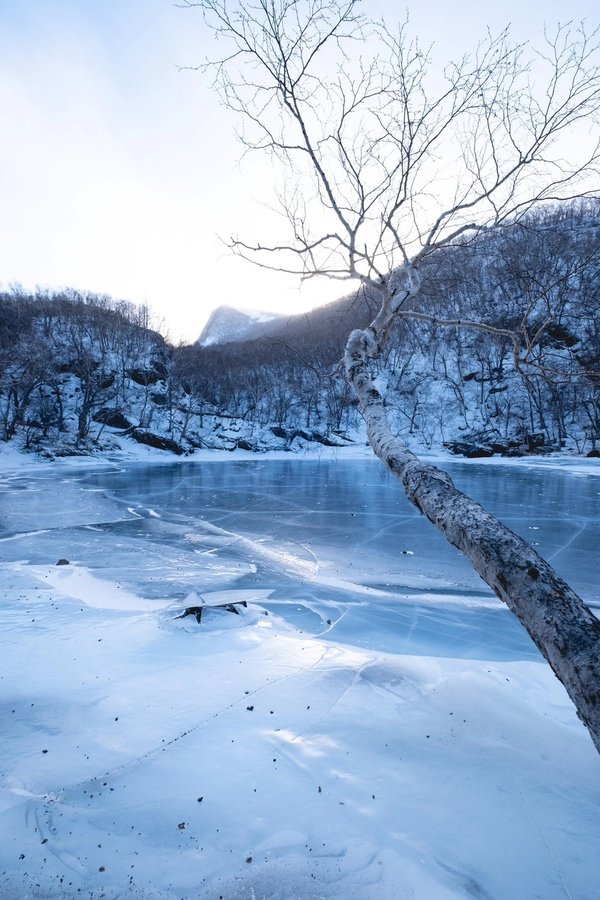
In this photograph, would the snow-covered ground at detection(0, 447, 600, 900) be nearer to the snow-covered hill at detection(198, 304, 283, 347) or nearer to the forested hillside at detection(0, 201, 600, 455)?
the forested hillside at detection(0, 201, 600, 455)

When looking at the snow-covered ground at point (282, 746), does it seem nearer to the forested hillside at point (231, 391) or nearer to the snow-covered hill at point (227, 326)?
the forested hillside at point (231, 391)

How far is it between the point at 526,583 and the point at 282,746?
1.77 m

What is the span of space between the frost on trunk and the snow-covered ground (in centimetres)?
104

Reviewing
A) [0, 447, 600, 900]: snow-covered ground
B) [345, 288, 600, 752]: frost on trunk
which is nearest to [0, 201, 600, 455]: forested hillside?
[0, 447, 600, 900]: snow-covered ground

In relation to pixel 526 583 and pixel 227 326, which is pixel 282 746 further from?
pixel 227 326

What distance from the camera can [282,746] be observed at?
2.48m

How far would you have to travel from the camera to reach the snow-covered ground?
5.72 feet

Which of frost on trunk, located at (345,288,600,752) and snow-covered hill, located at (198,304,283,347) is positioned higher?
snow-covered hill, located at (198,304,283,347)

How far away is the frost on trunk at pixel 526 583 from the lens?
1.38 m

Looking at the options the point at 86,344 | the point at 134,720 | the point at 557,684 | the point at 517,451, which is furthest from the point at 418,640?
the point at 86,344

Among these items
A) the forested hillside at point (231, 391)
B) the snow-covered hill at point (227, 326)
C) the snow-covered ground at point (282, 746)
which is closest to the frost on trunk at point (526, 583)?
the snow-covered ground at point (282, 746)

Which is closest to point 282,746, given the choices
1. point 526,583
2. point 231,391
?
point 526,583

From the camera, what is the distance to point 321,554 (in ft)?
26.9

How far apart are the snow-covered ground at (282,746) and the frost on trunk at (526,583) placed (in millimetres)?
1036
